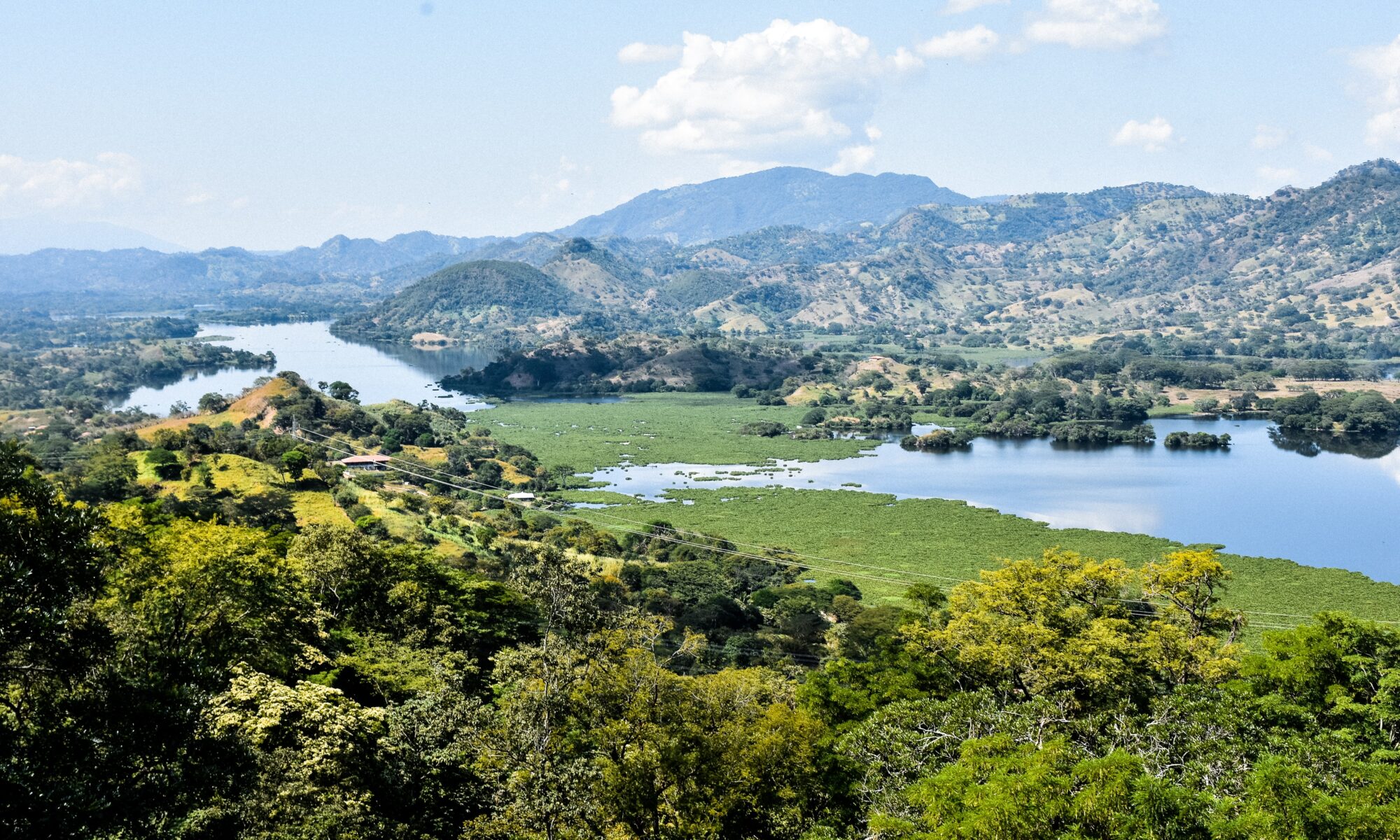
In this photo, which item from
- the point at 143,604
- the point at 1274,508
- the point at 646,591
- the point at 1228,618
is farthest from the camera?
the point at 1274,508

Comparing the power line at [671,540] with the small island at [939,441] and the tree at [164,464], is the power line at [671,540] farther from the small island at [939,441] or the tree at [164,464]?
the small island at [939,441]

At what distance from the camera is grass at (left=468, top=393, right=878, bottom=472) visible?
101 metres

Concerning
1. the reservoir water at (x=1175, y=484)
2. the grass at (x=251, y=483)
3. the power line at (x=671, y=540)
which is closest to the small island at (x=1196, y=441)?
the reservoir water at (x=1175, y=484)

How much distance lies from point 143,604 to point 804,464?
272 ft

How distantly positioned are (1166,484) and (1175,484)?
0.87 m

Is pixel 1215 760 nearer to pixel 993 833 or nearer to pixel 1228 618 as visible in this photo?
pixel 993 833

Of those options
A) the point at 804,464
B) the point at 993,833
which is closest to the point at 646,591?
the point at 993,833

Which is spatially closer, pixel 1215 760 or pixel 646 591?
pixel 1215 760

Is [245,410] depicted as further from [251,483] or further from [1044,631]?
[1044,631]

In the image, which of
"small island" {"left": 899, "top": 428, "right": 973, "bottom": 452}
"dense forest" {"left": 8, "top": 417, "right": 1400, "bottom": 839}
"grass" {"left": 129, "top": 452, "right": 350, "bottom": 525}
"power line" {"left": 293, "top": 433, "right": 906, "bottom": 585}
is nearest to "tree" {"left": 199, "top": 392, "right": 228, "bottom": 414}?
"power line" {"left": 293, "top": 433, "right": 906, "bottom": 585}

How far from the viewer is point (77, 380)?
149125 mm

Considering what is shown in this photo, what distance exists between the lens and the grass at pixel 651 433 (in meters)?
101

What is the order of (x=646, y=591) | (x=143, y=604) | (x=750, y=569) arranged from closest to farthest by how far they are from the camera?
(x=143, y=604)
(x=646, y=591)
(x=750, y=569)

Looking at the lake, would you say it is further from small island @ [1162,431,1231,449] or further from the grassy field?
small island @ [1162,431,1231,449]
